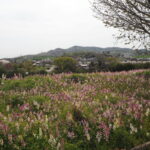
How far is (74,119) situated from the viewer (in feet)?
30.8

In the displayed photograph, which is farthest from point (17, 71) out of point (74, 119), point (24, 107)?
point (74, 119)

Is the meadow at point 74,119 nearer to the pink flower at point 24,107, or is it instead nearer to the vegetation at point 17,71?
the pink flower at point 24,107

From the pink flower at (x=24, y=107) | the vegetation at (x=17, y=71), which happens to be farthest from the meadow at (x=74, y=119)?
the vegetation at (x=17, y=71)

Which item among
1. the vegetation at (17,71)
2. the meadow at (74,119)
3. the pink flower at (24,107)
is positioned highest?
the pink flower at (24,107)

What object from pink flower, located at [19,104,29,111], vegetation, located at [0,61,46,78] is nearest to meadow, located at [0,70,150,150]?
pink flower, located at [19,104,29,111]

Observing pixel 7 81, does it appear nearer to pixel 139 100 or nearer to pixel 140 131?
pixel 139 100

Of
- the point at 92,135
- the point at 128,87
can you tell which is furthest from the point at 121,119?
the point at 128,87

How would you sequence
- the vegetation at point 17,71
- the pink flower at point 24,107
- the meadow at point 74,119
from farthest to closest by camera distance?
the vegetation at point 17,71
the pink flower at point 24,107
the meadow at point 74,119

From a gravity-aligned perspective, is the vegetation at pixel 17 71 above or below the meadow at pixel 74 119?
below

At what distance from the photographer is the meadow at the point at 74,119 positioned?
8016 mm

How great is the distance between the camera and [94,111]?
33.5 ft

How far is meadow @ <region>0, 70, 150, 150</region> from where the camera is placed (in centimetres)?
802

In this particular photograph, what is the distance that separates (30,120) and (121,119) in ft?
8.84

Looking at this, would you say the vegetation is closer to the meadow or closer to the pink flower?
the meadow
